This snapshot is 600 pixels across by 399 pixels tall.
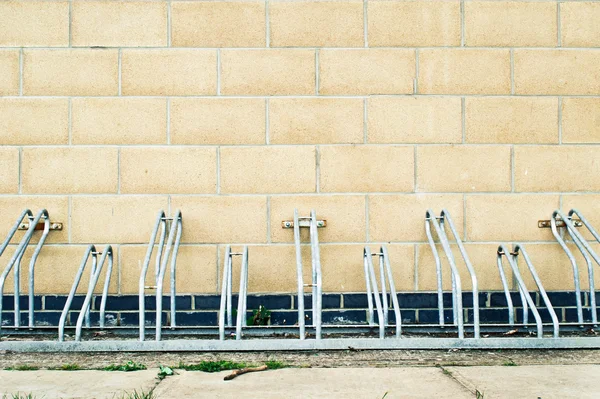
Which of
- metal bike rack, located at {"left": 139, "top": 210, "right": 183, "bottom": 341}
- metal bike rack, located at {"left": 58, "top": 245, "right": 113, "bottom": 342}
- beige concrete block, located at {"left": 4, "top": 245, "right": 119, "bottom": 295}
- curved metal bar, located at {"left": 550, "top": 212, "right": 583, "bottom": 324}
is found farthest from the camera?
beige concrete block, located at {"left": 4, "top": 245, "right": 119, "bottom": 295}

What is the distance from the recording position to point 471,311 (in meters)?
5.11

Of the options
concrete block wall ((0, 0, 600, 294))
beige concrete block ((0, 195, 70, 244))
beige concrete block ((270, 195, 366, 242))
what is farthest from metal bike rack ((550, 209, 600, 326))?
beige concrete block ((0, 195, 70, 244))

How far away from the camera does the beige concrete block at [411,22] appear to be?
16.7ft

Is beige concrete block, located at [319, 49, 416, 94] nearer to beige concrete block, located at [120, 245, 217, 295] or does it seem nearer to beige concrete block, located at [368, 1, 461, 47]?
beige concrete block, located at [368, 1, 461, 47]

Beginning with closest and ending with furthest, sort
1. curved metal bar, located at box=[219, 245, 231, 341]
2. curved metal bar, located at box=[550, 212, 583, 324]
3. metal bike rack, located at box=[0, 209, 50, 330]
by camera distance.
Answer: curved metal bar, located at box=[219, 245, 231, 341] → metal bike rack, located at box=[0, 209, 50, 330] → curved metal bar, located at box=[550, 212, 583, 324]

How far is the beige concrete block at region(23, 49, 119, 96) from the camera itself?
506cm

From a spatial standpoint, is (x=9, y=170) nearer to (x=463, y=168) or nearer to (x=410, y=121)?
(x=410, y=121)

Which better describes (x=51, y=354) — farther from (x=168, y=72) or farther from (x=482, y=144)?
(x=482, y=144)

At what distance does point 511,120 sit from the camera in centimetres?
511

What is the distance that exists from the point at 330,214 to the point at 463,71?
1476mm

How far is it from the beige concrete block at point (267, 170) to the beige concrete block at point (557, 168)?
1591 mm

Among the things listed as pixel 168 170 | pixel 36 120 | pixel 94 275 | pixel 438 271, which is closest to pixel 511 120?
pixel 438 271

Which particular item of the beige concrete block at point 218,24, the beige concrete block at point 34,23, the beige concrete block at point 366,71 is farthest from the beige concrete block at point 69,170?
the beige concrete block at point 366,71

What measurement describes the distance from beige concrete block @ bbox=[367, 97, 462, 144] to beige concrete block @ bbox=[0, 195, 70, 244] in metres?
2.35
